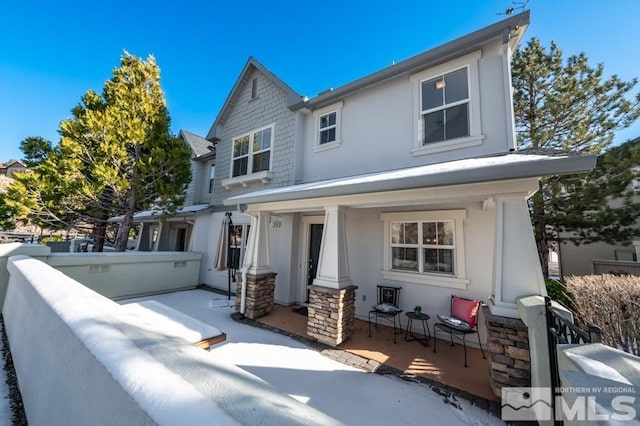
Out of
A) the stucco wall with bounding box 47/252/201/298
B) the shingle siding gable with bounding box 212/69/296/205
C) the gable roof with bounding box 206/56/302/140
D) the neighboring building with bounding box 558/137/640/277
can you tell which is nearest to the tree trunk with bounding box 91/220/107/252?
the stucco wall with bounding box 47/252/201/298

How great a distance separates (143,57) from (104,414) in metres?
14.3

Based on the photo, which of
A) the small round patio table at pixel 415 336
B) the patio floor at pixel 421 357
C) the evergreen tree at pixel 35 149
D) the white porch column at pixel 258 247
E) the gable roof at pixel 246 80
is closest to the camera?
the patio floor at pixel 421 357

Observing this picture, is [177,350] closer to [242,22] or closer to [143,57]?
[242,22]

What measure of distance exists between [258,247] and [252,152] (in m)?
4.68

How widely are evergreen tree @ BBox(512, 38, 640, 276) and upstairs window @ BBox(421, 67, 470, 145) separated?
5.53m

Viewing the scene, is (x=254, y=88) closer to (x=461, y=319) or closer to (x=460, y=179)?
(x=460, y=179)

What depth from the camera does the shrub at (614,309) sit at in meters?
3.67

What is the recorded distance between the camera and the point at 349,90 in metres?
7.79

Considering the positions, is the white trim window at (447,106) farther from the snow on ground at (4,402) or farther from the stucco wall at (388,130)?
the snow on ground at (4,402)

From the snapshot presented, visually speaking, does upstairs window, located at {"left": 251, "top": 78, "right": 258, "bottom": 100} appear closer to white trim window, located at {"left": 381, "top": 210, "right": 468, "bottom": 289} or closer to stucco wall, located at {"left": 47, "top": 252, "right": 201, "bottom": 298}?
stucco wall, located at {"left": 47, "top": 252, "right": 201, "bottom": 298}

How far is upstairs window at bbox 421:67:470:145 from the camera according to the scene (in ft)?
20.1

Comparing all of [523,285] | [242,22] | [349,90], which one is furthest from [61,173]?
[523,285]

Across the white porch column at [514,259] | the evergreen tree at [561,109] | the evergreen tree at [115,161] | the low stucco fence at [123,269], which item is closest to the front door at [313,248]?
the white porch column at [514,259]

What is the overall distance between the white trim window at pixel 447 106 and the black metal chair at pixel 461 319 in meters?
3.74
